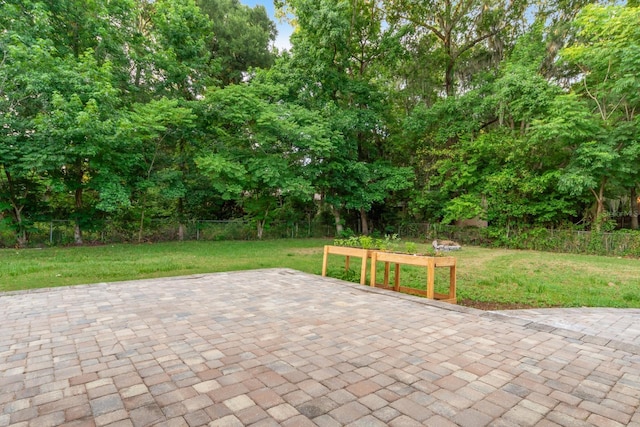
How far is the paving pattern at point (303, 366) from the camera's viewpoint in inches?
76.4

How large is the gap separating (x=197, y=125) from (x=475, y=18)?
1457 centimetres

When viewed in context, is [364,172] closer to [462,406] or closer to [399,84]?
[399,84]

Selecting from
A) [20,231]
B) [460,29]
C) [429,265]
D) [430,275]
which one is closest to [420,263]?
[429,265]

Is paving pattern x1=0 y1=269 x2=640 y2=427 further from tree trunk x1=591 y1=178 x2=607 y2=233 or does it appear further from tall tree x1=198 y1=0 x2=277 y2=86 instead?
tall tree x1=198 y1=0 x2=277 y2=86

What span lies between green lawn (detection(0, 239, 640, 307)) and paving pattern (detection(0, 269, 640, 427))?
5.21 ft

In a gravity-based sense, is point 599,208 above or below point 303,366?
above

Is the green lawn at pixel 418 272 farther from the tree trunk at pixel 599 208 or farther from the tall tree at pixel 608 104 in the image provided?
the tall tree at pixel 608 104

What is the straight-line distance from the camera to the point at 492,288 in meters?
5.86

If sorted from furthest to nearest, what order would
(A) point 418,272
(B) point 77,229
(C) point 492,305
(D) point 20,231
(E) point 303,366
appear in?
(B) point 77,229
(D) point 20,231
(A) point 418,272
(C) point 492,305
(E) point 303,366

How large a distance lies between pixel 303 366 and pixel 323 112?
1418 centimetres

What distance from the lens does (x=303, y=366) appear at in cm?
256

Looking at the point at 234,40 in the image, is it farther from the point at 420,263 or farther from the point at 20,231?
the point at 420,263

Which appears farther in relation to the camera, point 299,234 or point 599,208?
point 299,234

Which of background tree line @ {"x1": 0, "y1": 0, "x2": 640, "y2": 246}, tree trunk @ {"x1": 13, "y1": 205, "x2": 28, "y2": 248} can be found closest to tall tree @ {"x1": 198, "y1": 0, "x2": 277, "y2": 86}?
background tree line @ {"x1": 0, "y1": 0, "x2": 640, "y2": 246}
